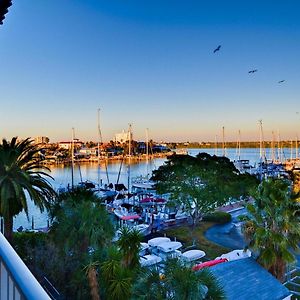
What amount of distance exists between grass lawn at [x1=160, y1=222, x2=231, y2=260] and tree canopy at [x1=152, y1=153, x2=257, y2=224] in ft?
3.97

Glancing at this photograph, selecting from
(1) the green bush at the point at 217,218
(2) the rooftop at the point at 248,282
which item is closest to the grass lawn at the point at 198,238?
(1) the green bush at the point at 217,218

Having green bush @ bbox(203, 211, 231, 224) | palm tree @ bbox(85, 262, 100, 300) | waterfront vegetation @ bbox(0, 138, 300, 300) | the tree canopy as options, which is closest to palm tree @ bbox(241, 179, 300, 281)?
waterfront vegetation @ bbox(0, 138, 300, 300)

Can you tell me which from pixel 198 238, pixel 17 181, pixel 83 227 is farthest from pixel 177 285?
pixel 198 238

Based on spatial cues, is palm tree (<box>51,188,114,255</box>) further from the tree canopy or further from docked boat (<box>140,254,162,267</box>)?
the tree canopy

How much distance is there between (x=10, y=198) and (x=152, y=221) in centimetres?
1590

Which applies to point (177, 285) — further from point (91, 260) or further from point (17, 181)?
point (17, 181)

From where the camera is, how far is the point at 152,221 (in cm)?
2911

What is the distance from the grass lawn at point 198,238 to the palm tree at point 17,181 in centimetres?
1079

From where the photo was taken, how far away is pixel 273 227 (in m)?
14.5

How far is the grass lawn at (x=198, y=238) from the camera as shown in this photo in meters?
22.2

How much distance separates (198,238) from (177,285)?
58.6 feet

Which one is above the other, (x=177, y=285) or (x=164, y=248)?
(x=177, y=285)

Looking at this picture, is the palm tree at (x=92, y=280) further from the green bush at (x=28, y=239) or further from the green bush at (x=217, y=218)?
the green bush at (x=217, y=218)

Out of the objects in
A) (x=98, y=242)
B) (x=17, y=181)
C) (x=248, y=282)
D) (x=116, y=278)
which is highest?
(x=17, y=181)
